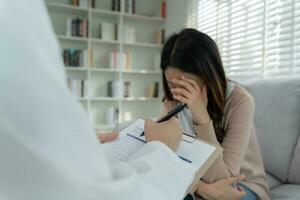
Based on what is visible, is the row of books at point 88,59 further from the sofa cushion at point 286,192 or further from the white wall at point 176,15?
the sofa cushion at point 286,192

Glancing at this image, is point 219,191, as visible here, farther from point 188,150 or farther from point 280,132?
point 280,132

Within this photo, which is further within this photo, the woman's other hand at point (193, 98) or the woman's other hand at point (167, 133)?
the woman's other hand at point (193, 98)

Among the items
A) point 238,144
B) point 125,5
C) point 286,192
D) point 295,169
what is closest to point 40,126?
point 238,144

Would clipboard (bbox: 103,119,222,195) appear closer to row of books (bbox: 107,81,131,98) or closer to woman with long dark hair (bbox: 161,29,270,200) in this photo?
woman with long dark hair (bbox: 161,29,270,200)

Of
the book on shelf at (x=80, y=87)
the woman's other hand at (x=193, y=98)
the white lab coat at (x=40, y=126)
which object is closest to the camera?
the white lab coat at (x=40, y=126)

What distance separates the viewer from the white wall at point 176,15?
3366 millimetres

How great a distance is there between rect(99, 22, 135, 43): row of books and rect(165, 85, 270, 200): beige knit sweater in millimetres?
2422

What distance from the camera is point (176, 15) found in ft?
11.4

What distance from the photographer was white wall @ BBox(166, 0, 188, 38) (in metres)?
3.37

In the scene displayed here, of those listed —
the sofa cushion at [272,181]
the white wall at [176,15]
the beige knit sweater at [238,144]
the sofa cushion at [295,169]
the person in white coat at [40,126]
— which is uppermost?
the white wall at [176,15]

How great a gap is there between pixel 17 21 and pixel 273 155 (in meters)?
1.34

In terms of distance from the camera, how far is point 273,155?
142 centimetres

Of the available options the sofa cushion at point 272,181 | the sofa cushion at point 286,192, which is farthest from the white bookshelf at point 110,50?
the sofa cushion at point 286,192

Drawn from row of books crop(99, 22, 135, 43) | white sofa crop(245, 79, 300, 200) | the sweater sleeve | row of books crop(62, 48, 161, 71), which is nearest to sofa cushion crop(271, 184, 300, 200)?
white sofa crop(245, 79, 300, 200)
